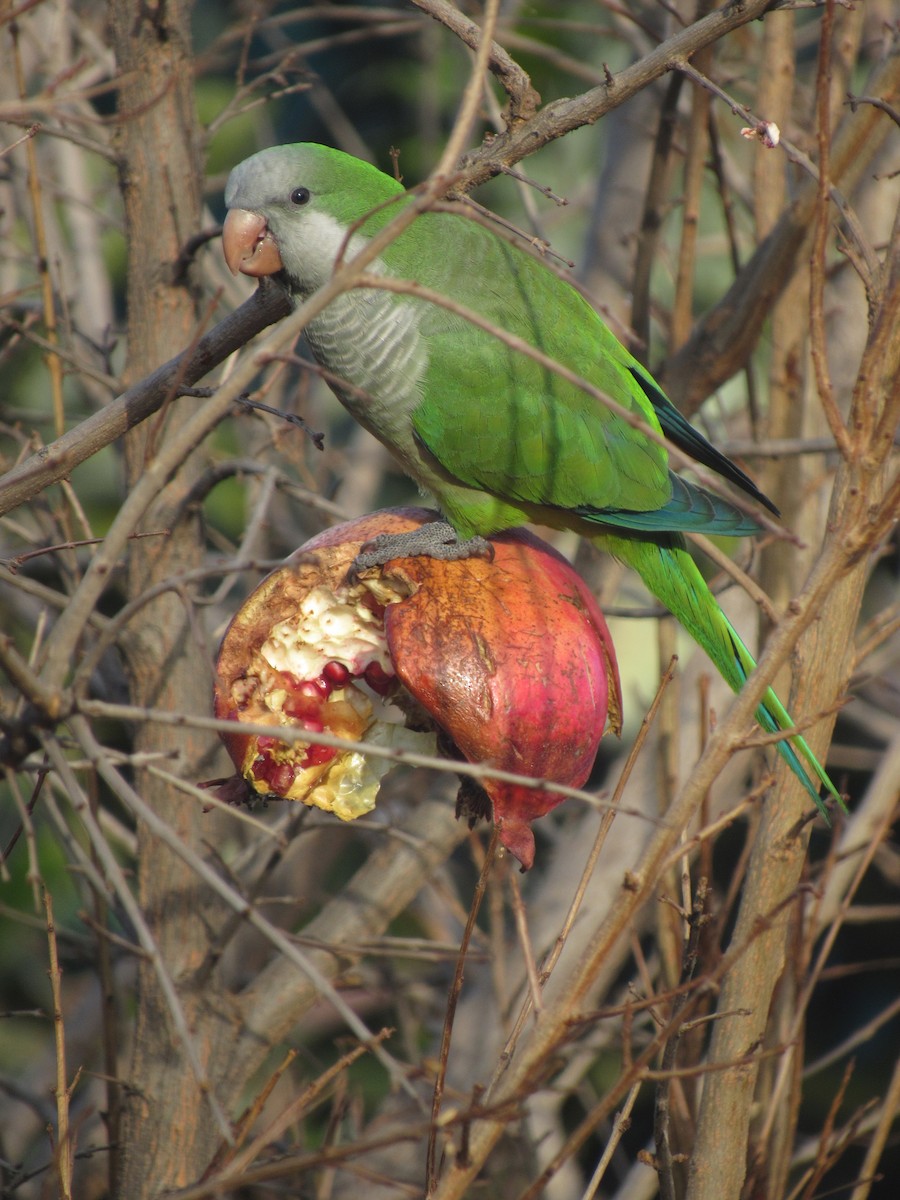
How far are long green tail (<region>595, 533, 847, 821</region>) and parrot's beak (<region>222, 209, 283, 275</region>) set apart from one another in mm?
821

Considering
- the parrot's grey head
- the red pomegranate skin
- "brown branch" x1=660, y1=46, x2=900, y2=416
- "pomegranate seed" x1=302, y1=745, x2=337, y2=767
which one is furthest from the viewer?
"brown branch" x1=660, y1=46, x2=900, y2=416

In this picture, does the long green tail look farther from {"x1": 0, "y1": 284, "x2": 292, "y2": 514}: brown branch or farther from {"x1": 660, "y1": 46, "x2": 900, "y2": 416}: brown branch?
{"x1": 0, "y1": 284, "x2": 292, "y2": 514}: brown branch

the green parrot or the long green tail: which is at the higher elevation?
the green parrot

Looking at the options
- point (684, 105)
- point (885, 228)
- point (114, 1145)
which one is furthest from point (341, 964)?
point (684, 105)

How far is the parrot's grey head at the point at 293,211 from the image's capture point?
2.05 meters

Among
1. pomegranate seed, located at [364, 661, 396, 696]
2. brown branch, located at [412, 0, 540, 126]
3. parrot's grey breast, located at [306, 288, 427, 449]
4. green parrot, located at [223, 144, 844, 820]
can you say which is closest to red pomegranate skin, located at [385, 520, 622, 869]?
pomegranate seed, located at [364, 661, 396, 696]

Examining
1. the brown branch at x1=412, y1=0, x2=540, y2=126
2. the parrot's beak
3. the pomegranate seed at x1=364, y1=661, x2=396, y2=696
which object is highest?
the brown branch at x1=412, y1=0, x2=540, y2=126

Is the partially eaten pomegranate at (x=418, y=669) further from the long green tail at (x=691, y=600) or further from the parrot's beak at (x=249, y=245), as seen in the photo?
the parrot's beak at (x=249, y=245)

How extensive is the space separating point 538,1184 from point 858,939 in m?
3.89

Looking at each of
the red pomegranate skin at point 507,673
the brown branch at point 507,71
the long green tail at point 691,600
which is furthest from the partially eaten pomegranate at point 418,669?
the brown branch at point 507,71

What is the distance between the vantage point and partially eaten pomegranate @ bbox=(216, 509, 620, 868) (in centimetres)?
151

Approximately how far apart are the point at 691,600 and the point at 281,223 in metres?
1.02

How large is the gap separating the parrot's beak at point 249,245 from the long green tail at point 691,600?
82 cm

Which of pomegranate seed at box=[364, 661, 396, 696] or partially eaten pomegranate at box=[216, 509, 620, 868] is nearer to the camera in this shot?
partially eaten pomegranate at box=[216, 509, 620, 868]
